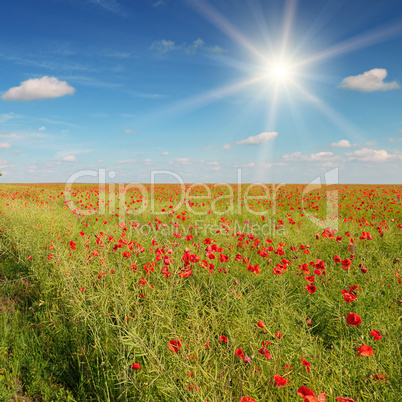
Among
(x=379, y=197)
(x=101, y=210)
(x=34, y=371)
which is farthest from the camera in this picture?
(x=379, y=197)

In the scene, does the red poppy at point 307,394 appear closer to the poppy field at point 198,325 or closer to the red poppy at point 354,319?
the poppy field at point 198,325

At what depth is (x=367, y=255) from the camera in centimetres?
417

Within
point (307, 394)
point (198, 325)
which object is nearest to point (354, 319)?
point (307, 394)

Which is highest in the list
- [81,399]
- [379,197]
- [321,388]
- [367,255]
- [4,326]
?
[379,197]

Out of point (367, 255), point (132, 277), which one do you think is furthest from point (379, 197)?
point (132, 277)

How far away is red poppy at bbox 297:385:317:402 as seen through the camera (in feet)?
3.61

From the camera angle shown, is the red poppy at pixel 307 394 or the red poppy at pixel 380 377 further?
the red poppy at pixel 380 377

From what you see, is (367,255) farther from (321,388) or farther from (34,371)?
(34,371)

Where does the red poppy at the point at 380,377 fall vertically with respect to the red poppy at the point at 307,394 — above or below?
below

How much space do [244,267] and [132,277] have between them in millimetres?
1707

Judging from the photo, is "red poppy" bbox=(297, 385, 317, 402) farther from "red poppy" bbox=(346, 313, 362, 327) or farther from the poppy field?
"red poppy" bbox=(346, 313, 362, 327)

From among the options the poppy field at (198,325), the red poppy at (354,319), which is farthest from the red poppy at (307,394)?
the red poppy at (354,319)

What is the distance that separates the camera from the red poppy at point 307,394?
1.10m

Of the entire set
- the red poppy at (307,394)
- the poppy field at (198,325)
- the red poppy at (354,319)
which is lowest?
the poppy field at (198,325)
